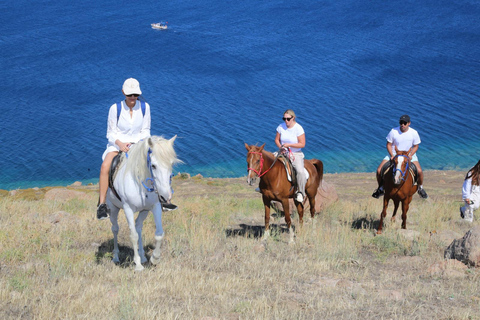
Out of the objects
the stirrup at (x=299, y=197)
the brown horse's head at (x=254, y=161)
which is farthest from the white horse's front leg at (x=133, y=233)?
the stirrup at (x=299, y=197)

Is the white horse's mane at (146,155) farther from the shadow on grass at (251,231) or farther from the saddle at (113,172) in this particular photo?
the shadow on grass at (251,231)

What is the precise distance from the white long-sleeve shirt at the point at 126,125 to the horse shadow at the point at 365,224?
7.09 meters

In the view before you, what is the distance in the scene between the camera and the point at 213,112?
155 feet

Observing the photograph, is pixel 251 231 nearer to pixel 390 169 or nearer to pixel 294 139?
pixel 294 139

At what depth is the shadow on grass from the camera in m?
12.9

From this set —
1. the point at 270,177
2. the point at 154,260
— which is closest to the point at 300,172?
the point at 270,177

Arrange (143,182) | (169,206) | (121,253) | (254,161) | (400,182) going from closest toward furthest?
(143,182) < (169,206) < (121,253) < (254,161) < (400,182)

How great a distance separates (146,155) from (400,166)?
713 centimetres

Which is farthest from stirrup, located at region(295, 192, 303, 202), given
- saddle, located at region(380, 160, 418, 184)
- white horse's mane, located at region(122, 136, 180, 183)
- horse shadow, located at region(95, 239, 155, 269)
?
white horse's mane, located at region(122, 136, 180, 183)

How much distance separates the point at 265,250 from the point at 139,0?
88035mm

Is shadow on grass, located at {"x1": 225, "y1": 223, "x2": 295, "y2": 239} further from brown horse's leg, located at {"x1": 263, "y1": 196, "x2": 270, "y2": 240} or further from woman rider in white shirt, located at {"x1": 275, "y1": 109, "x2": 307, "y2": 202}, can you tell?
woman rider in white shirt, located at {"x1": 275, "y1": 109, "x2": 307, "y2": 202}

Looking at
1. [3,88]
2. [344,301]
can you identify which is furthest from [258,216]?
[3,88]

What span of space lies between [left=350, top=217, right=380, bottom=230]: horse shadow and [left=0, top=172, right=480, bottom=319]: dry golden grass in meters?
0.07

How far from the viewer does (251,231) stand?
13492 mm
